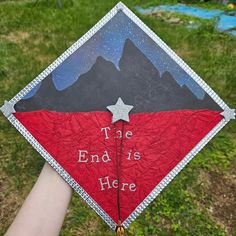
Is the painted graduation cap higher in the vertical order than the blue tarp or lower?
higher

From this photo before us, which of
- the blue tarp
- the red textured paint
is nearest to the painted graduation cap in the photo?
the red textured paint

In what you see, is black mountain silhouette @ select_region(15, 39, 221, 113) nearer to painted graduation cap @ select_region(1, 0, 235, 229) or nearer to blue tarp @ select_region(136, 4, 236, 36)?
painted graduation cap @ select_region(1, 0, 235, 229)

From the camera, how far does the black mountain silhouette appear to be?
65.5 inches

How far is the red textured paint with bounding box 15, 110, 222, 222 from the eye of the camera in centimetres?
162

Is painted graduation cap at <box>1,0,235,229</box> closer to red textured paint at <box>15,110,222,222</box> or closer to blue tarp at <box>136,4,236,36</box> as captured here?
red textured paint at <box>15,110,222,222</box>

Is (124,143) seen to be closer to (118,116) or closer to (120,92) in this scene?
(118,116)

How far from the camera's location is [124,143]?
1637mm

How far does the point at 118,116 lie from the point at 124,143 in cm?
12

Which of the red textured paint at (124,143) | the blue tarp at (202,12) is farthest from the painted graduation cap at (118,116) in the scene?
the blue tarp at (202,12)

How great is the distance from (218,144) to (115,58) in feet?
7.28

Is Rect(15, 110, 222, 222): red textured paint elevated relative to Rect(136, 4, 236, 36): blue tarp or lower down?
elevated

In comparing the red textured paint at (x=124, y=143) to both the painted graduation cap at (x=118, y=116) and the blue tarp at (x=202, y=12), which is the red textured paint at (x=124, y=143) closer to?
the painted graduation cap at (x=118, y=116)

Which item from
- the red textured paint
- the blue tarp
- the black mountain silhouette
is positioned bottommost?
the blue tarp

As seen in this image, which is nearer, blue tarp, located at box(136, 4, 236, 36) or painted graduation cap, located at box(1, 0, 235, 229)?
painted graduation cap, located at box(1, 0, 235, 229)
